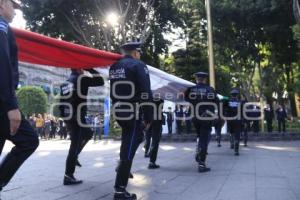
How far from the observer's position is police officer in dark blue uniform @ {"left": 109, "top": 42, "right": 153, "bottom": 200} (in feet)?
17.7

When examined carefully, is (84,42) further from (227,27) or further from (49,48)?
(49,48)

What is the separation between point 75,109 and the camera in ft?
21.3

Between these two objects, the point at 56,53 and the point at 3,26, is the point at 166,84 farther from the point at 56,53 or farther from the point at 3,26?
the point at 3,26

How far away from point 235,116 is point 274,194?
692 centimetres

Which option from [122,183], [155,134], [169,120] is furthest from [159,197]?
[169,120]

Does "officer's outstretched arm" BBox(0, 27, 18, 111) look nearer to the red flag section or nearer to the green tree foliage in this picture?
the red flag section

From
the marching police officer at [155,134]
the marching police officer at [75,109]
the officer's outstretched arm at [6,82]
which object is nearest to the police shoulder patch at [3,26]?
the officer's outstretched arm at [6,82]

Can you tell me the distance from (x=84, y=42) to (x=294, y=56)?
14008 mm

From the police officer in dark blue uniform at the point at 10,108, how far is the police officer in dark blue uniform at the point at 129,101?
152cm

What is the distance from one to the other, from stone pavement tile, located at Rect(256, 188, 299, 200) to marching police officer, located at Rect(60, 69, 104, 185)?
2.58 meters

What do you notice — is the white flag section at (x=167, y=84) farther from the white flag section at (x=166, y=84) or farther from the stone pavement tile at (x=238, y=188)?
the stone pavement tile at (x=238, y=188)

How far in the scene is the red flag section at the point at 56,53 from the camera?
17.9 feet

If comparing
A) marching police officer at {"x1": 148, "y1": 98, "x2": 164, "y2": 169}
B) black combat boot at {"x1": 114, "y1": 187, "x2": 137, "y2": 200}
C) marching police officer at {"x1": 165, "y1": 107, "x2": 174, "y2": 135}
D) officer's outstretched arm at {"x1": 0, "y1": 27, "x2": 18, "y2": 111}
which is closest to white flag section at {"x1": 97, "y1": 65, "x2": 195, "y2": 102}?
marching police officer at {"x1": 148, "y1": 98, "x2": 164, "y2": 169}

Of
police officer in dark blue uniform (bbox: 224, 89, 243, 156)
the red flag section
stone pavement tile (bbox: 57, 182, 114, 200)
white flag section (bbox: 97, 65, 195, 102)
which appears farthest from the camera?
police officer in dark blue uniform (bbox: 224, 89, 243, 156)
